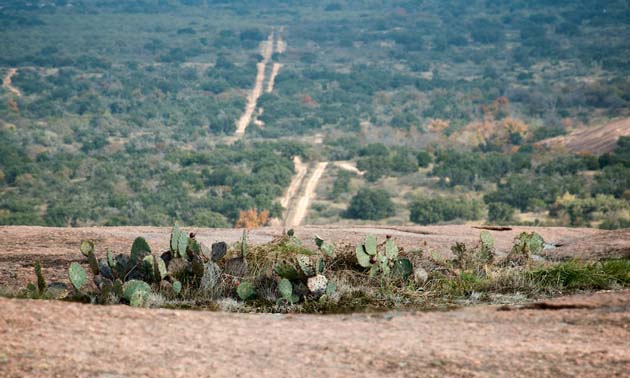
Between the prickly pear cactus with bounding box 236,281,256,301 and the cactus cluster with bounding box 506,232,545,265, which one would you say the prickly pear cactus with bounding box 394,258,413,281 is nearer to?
the prickly pear cactus with bounding box 236,281,256,301

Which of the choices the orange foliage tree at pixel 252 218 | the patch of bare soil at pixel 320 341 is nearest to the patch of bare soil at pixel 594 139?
the orange foliage tree at pixel 252 218

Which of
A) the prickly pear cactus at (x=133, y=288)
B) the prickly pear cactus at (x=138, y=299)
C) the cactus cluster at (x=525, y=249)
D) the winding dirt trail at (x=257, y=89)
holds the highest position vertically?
the prickly pear cactus at (x=133, y=288)

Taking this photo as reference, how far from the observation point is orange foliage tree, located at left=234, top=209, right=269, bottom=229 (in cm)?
2781

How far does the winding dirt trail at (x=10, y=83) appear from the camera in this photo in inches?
2337

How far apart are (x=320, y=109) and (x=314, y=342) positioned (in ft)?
165

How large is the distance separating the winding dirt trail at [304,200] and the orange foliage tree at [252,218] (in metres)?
0.87

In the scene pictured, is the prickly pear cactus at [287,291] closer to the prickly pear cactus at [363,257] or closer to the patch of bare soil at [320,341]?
the patch of bare soil at [320,341]

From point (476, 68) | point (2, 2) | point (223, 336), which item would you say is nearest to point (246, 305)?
point (223, 336)

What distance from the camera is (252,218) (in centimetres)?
2844

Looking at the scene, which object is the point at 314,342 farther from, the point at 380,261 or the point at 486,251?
the point at 486,251

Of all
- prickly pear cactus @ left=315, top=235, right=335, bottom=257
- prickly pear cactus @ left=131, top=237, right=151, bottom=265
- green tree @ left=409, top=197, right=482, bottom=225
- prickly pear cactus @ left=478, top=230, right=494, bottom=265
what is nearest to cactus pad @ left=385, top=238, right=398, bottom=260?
prickly pear cactus @ left=315, top=235, right=335, bottom=257

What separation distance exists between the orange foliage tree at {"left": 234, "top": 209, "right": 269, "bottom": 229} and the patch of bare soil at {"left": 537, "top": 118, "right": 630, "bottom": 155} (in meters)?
17.4

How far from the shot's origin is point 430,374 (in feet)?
19.4

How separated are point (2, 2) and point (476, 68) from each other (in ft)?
193
